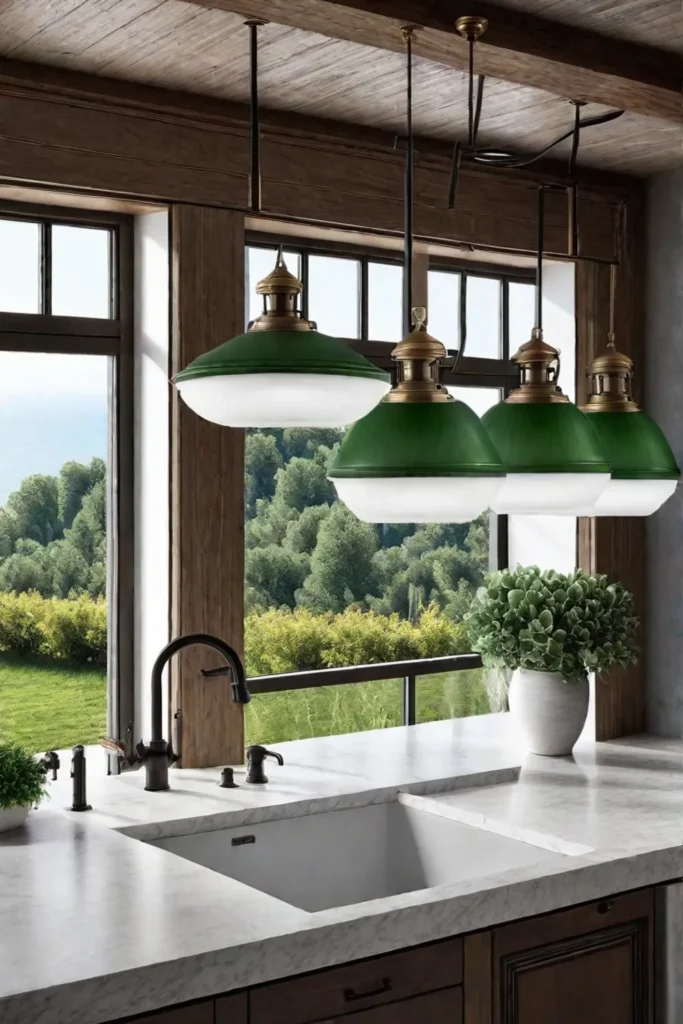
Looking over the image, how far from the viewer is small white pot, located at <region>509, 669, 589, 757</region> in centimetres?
345

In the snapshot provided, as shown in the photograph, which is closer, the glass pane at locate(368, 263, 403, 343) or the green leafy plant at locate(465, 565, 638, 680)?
the green leafy plant at locate(465, 565, 638, 680)

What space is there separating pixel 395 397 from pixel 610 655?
1.63 meters

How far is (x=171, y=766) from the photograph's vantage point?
3.18 m

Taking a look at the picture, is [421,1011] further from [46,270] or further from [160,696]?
[46,270]

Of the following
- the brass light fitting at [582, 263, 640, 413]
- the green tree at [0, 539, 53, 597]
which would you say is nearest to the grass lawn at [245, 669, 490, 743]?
the green tree at [0, 539, 53, 597]

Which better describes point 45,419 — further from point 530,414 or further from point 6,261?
point 530,414

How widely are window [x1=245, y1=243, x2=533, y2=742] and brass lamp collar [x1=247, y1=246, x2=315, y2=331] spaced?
1560 mm

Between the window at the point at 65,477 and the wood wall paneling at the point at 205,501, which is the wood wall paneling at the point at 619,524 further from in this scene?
the window at the point at 65,477

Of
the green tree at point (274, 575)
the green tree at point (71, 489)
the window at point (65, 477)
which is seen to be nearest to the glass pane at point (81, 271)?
the window at point (65, 477)

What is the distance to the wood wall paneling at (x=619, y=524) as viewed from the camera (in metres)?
3.92

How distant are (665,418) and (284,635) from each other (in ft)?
4.74

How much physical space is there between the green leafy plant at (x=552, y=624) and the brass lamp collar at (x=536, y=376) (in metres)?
1.22

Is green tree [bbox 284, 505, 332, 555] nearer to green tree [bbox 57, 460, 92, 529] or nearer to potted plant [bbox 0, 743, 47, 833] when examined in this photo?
green tree [bbox 57, 460, 92, 529]

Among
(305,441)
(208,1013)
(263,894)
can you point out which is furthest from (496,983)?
(305,441)
